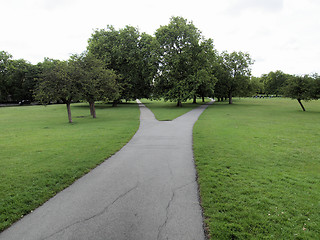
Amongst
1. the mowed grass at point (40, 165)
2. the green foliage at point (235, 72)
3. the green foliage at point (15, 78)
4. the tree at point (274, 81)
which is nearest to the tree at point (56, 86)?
the mowed grass at point (40, 165)

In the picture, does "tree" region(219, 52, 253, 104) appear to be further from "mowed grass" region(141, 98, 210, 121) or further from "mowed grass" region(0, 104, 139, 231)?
"mowed grass" region(0, 104, 139, 231)

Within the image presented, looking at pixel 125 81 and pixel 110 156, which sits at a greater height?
pixel 125 81

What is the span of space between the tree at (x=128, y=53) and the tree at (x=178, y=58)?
2.10m

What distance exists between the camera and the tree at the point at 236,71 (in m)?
43.3

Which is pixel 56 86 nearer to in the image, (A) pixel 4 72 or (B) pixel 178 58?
(B) pixel 178 58

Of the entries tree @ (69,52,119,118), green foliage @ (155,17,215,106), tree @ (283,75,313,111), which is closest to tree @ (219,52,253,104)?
green foliage @ (155,17,215,106)

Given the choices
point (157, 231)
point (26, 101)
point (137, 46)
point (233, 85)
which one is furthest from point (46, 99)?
point (26, 101)

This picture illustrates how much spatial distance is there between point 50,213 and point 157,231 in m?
2.51

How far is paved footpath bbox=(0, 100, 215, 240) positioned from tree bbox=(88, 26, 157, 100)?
30.5 meters

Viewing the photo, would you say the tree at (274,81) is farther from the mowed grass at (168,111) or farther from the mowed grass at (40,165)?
the mowed grass at (40,165)

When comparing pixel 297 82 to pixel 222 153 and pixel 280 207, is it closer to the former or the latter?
pixel 222 153

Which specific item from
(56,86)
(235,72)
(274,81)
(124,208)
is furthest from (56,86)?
(274,81)

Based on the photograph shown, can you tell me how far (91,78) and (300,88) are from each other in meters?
30.2

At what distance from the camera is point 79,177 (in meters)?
6.00
